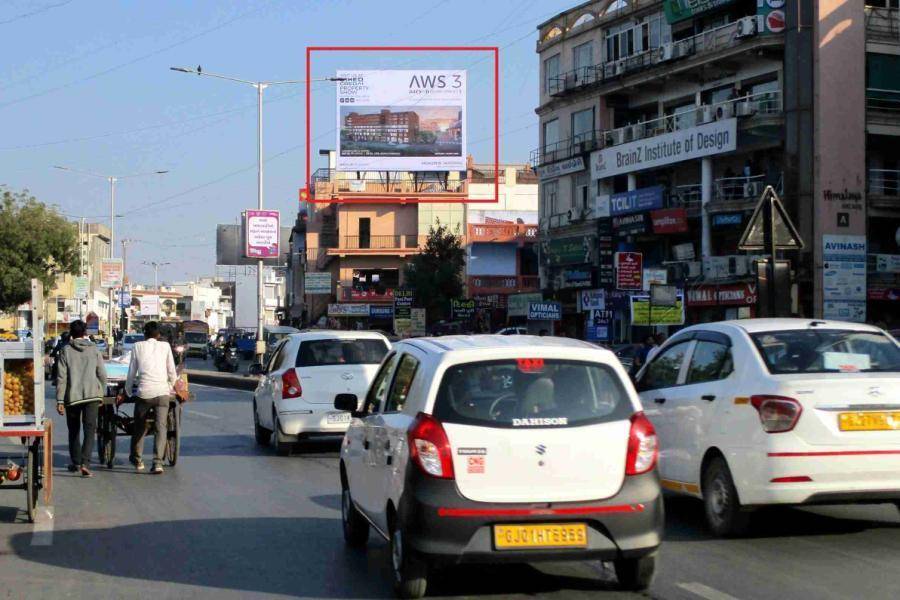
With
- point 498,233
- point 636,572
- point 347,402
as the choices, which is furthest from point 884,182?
point 636,572

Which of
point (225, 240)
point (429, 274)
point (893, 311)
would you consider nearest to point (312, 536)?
point (893, 311)

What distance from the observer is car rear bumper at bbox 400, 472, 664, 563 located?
6.66 meters

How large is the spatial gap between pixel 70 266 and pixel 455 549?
6551 centimetres

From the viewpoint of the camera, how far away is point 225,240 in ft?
290

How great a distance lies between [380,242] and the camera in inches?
3243

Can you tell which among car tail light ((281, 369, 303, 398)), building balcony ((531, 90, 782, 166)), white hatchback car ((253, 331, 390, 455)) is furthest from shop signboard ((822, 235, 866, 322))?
car tail light ((281, 369, 303, 398))

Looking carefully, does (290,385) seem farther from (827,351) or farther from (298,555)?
(827,351)

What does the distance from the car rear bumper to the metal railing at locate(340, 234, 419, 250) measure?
74915 millimetres

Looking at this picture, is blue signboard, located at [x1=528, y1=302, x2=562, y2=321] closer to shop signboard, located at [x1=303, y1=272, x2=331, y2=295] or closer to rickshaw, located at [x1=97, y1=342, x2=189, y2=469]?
rickshaw, located at [x1=97, y1=342, x2=189, y2=469]

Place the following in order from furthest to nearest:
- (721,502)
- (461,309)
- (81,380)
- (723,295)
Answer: (461,309), (723,295), (81,380), (721,502)

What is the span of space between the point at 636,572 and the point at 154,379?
8.18 meters

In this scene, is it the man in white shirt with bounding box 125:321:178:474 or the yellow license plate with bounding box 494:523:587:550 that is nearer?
the yellow license plate with bounding box 494:523:587:550

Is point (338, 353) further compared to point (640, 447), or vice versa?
point (338, 353)

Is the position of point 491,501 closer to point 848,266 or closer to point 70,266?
point 848,266
